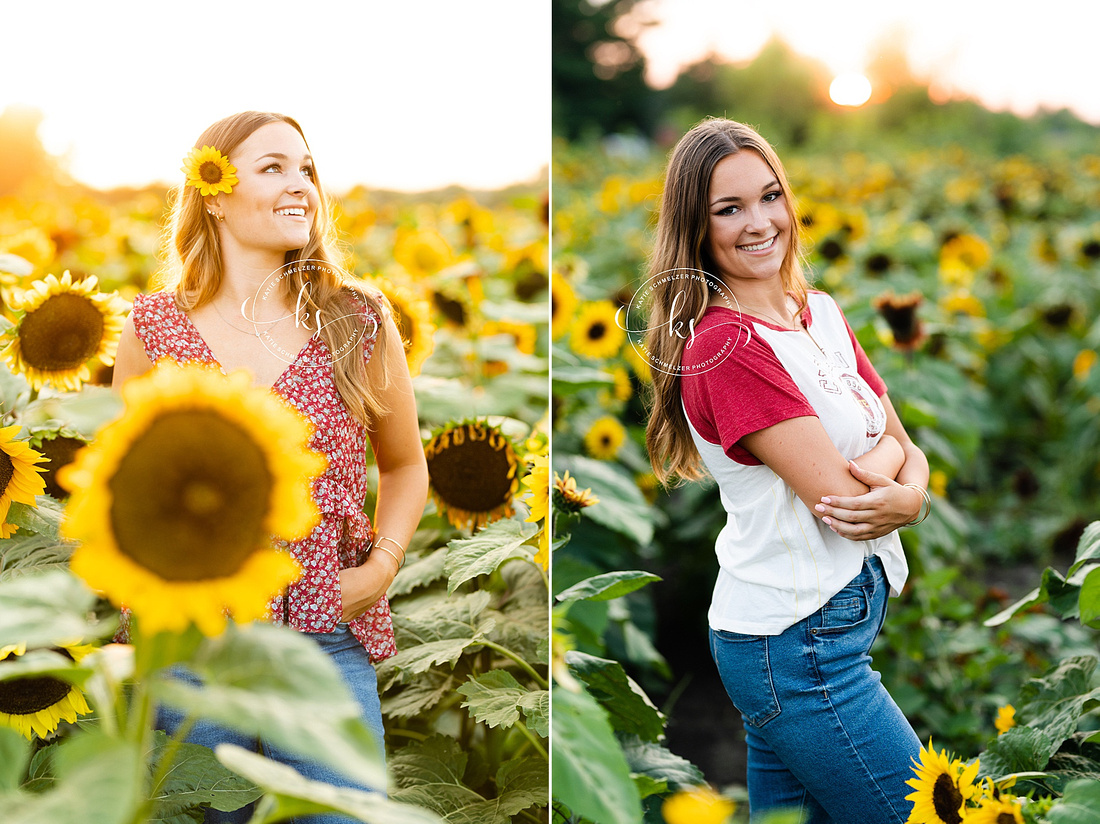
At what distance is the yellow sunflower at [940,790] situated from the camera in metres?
1.29

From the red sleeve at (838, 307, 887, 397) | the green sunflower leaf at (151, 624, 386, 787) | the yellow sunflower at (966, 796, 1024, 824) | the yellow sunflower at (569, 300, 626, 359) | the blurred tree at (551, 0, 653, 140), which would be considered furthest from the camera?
the yellow sunflower at (569, 300, 626, 359)

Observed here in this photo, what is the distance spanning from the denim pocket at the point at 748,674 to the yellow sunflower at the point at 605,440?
95cm

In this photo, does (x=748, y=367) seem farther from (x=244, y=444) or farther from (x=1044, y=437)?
(x=1044, y=437)

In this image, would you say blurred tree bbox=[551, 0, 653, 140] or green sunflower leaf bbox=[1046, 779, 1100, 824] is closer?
green sunflower leaf bbox=[1046, 779, 1100, 824]

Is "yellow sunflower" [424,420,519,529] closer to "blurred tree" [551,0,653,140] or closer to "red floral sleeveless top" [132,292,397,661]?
"red floral sleeveless top" [132,292,397,661]

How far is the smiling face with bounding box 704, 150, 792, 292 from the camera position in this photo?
4.26 ft

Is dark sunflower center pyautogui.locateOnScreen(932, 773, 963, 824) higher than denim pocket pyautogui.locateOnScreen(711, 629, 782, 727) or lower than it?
lower

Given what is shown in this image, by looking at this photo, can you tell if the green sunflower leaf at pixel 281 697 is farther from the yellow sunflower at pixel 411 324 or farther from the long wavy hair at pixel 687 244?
the yellow sunflower at pixel 411 324

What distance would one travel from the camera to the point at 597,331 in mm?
2355

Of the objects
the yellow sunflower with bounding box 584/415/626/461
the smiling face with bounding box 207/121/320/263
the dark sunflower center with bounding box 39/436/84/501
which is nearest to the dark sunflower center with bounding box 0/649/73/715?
the dark sunflower center with bounding box 39/436/84/501

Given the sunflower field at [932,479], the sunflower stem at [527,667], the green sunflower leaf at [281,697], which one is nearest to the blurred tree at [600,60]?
the sunflower field at [932,479]

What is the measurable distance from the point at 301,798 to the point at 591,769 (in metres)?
0.37

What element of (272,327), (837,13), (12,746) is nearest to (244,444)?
(12,746)

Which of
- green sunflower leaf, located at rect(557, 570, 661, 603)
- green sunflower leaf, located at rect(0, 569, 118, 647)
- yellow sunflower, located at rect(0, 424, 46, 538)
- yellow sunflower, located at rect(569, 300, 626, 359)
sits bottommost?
green sunflower leaf, located at rect(557, 570, 661, 603)
